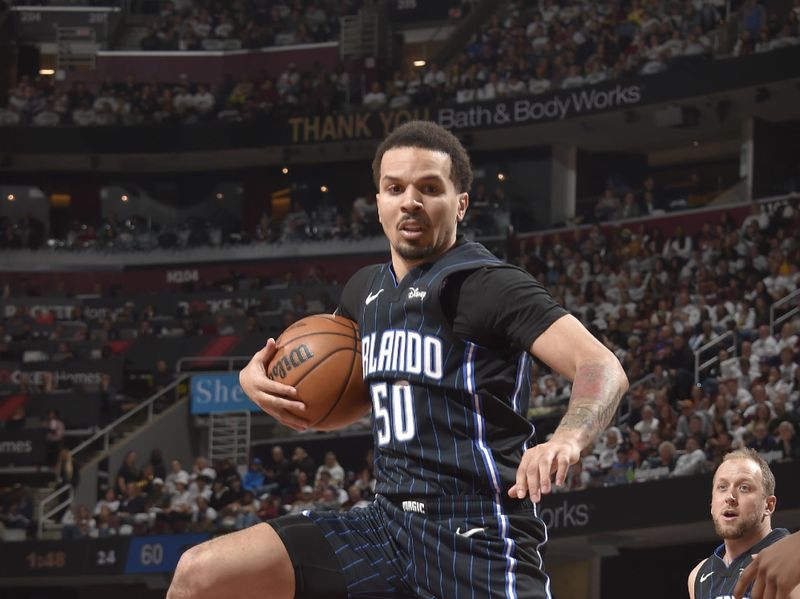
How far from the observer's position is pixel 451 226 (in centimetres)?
486

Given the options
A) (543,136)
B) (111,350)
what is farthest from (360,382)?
(543,136)

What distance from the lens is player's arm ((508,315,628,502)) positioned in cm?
390

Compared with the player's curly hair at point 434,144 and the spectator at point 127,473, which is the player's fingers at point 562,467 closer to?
the player's curly hair at point 434,144

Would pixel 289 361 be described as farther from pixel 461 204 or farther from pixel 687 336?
pixel 687 336

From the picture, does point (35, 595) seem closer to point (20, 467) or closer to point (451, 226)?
point (20, 467)

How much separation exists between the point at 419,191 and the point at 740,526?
9.70ft

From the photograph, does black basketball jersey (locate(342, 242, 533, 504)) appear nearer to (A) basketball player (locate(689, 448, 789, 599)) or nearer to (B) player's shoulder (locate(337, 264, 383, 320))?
(B) player's shoulder (locate(337, 264, 383, 320))

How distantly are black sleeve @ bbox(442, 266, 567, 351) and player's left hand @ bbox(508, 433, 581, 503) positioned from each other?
54 centimetres

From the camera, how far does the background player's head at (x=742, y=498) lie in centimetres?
677

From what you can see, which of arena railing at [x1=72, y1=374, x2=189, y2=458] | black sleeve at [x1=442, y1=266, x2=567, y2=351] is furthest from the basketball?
arena railing at [x1=72, y1=374, x2=189, y2=458]

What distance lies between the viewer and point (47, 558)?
65.7 ft

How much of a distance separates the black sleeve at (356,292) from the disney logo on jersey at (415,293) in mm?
372

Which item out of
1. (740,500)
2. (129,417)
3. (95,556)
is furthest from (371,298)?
(129,417)

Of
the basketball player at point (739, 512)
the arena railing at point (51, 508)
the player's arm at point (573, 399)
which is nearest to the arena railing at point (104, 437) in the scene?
the arena railing at point (51, 508)
